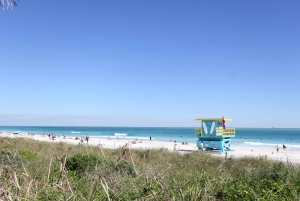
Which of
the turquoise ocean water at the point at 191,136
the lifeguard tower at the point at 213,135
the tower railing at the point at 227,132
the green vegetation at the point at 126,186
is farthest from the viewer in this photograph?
the turquoise ocean water at the point at 191,136

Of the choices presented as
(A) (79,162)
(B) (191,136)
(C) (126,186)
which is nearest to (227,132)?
(A) (79,162)

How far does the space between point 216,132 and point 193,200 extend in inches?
803

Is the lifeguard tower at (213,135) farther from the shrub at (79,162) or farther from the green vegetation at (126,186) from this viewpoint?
the green vegetation at (126,186)

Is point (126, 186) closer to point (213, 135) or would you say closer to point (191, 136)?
point (213, 135)

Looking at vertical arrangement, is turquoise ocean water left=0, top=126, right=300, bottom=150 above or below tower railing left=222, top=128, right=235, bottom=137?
below

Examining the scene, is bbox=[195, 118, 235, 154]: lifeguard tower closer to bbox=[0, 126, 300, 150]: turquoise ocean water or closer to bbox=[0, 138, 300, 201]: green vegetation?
bbox=[0, 126, 300, 150]: turquoise ocean water

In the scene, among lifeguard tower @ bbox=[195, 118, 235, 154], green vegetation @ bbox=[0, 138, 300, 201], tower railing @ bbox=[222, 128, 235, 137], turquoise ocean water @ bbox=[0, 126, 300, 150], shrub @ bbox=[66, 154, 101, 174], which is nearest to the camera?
green vegetation @ bbox=[0, 138, 300, 201]

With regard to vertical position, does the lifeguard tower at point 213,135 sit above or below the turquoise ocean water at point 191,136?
above

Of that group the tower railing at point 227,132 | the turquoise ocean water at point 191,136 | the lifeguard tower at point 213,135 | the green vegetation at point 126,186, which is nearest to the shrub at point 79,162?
the green vegetation at point 126,186

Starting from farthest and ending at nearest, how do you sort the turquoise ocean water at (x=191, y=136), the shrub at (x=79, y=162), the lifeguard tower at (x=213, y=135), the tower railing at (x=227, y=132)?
the turquoise ocean water at (x=191, y=136)
the tower railing at (x=227, y=132)
the lifeguard tower at (x=213, y=135)
the shrub at (x=79, y=162)

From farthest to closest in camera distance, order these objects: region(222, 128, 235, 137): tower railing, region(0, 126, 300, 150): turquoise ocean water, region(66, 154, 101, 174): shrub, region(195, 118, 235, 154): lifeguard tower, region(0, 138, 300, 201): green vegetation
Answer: region(0, 126, 300, 150): turquoise ocean water < region(222, 128, 235, 137): tower railing < region(195, 118, 235, 154): lifeguard tower < region(66, 154, 101, 174): shrub < region(0, 138, 300, 201): green vegetation

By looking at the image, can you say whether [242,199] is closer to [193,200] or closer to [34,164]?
[193,200]

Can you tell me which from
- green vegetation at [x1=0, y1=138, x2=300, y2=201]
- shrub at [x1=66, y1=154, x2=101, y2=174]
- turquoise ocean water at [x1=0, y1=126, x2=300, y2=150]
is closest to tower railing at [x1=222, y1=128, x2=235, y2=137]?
turquoise ocean water at [x1=0, y1=126, x2=300, y2=150]

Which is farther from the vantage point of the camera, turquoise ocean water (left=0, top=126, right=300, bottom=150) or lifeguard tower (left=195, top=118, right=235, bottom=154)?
turquoise ocean water (left=0, top=126, right=300, bottom=150)
